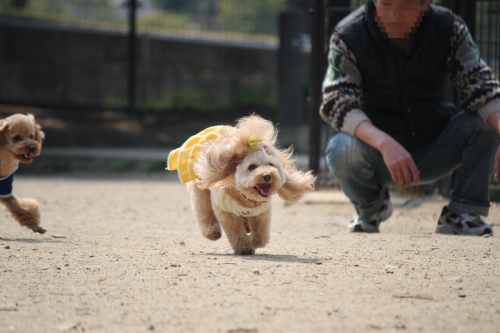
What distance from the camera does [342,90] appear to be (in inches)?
143

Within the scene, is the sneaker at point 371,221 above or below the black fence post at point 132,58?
below

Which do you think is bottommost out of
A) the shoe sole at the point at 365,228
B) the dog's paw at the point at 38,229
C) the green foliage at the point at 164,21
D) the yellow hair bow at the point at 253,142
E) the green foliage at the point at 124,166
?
the green foliage at the point at 124,166

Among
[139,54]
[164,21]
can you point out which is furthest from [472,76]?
[164,21]

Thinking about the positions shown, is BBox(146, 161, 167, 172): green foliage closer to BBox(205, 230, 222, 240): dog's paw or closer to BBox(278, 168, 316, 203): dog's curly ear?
BBox(205, 230, 222, 240): dog's paw

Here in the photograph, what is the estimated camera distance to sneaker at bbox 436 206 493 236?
365cm

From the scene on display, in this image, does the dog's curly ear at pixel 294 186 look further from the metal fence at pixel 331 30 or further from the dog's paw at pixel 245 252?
the metal fence at pixel 331 30

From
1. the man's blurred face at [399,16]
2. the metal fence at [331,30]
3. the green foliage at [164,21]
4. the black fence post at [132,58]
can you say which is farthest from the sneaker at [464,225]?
the green foliage at [164,21]

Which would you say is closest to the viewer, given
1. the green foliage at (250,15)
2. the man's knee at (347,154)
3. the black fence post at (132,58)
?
the man's knee at (347,154)

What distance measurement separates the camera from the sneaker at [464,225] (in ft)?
12.0

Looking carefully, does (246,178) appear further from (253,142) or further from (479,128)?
(479,128)

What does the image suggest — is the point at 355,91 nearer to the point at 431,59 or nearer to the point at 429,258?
the point at 431,59

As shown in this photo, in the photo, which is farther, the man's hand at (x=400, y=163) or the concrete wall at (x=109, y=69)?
the concrete wall at (x=109, y=69)

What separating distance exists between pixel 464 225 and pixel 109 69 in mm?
9454

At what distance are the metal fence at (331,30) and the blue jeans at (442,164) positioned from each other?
1946 millimetres
